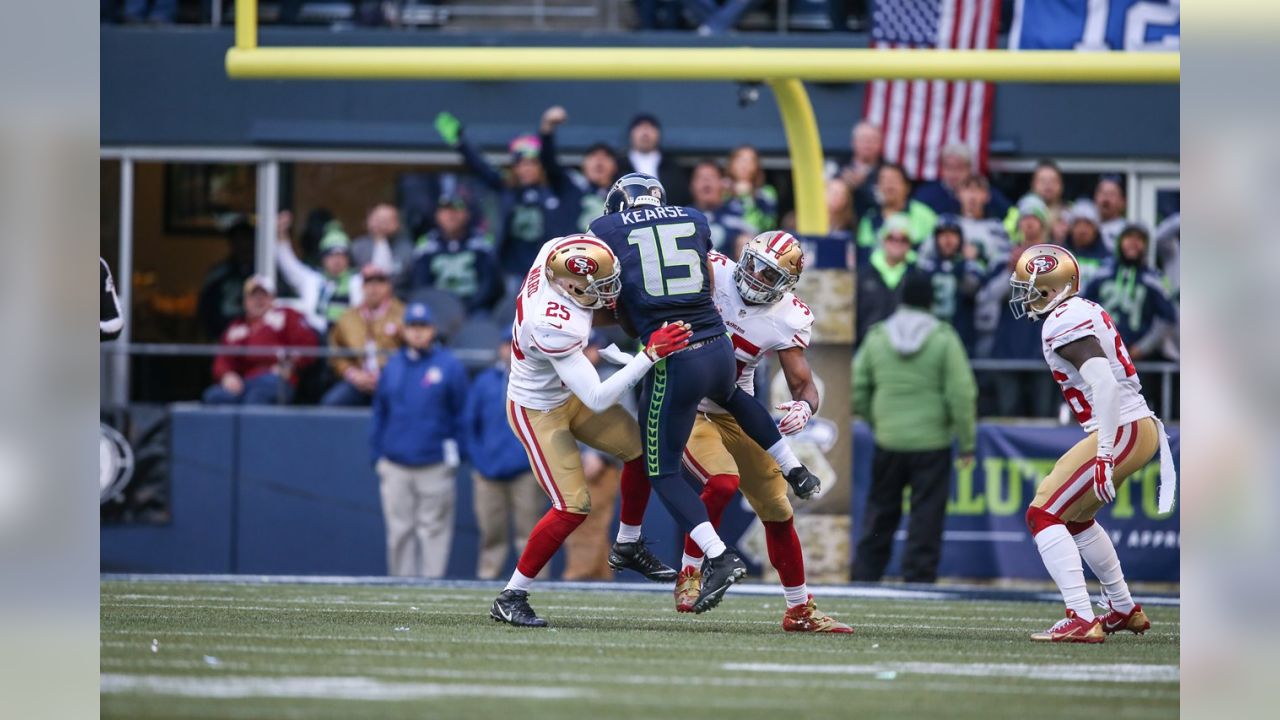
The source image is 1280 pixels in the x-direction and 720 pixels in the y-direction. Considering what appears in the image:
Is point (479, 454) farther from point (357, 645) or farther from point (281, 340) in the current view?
point (357, 645)

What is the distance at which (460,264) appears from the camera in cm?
1232

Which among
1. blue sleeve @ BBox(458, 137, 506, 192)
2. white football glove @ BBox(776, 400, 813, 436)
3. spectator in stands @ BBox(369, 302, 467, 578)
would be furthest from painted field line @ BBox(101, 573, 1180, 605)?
blue sleeve @ BBox(458, 137, 506, 192)

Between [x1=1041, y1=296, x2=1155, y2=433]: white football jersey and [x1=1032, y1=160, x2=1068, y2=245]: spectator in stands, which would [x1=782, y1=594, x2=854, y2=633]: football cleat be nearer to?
[x1=1041, y1=296, x2=1155, y2=433]: white football jersey

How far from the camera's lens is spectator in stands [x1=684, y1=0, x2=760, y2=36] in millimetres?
13453

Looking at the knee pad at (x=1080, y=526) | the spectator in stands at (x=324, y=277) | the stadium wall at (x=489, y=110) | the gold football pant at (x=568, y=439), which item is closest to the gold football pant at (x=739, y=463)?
the gold football pant at (x=568, y=439)

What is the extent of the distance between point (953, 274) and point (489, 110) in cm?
430

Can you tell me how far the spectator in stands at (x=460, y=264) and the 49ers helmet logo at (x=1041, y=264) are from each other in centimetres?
556

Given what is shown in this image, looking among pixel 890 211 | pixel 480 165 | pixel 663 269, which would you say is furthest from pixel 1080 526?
pixel 480 165

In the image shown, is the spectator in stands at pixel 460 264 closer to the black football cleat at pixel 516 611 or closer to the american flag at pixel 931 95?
the american flag at pixel 931 95

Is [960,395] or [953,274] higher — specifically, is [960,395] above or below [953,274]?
below

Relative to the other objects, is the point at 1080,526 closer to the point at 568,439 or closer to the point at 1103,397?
the point at 1103,397

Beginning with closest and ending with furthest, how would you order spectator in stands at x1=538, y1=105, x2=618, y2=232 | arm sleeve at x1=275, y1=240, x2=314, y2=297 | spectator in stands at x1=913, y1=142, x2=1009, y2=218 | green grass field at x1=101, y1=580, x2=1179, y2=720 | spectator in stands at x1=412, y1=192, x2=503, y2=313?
green grass field at x1=101, y1=580, x2=1179, y2=720
spectator in stands at x1=538, y1=105, x2=618, y2=232
spectator in stands at x1=412, y1=192, x2=503, y2=313
spectator in stands at x1=913, y1=142, x2=1009, y2=218
arm sleeve at x1=275, y1=240, x2=314, y2=297

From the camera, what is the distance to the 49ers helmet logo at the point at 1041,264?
7.27m

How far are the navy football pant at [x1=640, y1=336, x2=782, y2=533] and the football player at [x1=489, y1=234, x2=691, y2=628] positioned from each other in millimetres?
149
